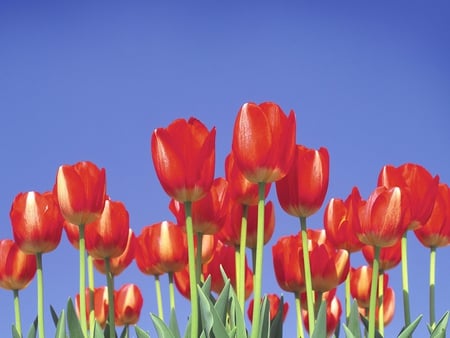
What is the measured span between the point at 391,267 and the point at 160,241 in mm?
1111

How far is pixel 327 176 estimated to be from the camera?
2.74 m

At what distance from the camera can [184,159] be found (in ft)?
8.34

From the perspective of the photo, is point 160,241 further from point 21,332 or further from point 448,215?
point 448,215

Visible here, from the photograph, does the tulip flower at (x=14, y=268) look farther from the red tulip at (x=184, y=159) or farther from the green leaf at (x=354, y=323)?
the green leaf at (x=354, y=323)

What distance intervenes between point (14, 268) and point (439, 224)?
6.72 ft

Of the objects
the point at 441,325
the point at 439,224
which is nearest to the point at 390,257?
the point at 439,224

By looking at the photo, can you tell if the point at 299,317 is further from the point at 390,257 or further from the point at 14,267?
the point at 14,267

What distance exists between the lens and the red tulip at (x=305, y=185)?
2.70 metres

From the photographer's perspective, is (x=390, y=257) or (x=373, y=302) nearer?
(x=373, y=302)

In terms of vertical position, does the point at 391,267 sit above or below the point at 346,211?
below

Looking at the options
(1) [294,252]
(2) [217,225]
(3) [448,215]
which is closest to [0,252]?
(2) [217,225]

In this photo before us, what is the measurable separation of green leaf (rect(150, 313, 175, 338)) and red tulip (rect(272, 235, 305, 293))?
656 mm

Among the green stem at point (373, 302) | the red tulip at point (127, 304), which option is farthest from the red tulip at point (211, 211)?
the red tulip at point (127, 304)

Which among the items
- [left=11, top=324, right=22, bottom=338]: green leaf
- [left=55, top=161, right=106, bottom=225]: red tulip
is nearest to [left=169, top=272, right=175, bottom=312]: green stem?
[left=55, top=161, right=106, bottom=225]: red tulip
